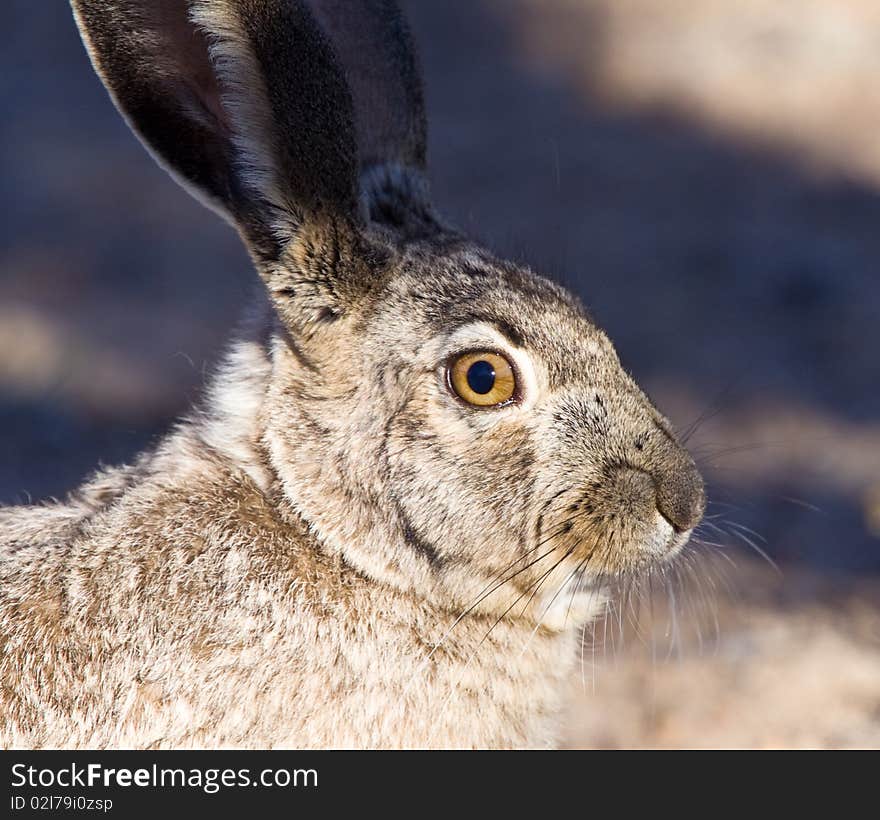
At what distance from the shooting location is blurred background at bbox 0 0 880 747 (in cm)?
498

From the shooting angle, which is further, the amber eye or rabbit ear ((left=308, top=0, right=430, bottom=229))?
rabbit ear ((left=308, top=0, right=430, bottom=229))

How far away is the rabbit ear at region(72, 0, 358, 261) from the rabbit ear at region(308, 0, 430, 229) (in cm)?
67

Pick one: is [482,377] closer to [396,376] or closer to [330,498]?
[396,376]

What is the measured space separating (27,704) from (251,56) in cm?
178

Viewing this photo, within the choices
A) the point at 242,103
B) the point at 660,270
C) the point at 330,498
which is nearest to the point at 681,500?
the point at 330,498

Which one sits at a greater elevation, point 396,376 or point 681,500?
point 396,376

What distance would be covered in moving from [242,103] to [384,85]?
96 centimetres

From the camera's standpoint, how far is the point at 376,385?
11.8 ft

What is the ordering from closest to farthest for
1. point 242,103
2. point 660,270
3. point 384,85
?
1. point 242,103
2. point 384,85
3. point 660,270

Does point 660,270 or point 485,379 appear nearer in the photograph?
point 485,379

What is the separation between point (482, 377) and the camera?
139 inches

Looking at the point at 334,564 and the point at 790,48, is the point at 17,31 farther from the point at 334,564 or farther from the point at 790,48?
the point at 334,564

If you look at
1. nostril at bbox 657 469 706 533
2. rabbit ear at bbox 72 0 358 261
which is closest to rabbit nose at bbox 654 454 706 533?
nostril at bbox 657 469 706 533

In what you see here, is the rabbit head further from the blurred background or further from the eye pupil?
the blurred background
